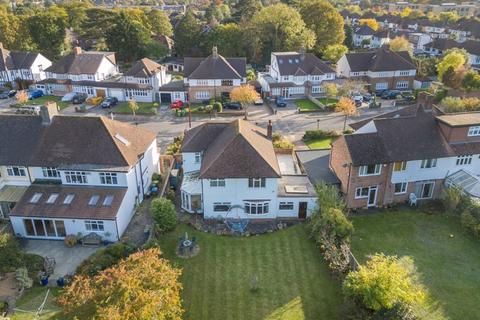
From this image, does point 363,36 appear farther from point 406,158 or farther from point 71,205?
point 71,205

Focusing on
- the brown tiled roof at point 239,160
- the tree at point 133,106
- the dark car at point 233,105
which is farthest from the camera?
the dark car at point 233,105

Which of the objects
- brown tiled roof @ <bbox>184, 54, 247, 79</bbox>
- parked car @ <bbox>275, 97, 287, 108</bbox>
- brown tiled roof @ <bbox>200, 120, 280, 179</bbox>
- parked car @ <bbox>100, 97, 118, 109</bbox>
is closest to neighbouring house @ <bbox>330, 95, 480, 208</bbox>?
brown tiled roof @ <bbox>200, 120, 280, 179</bbox>

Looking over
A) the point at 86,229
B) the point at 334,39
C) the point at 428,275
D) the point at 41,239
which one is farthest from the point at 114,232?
the point at 334,39

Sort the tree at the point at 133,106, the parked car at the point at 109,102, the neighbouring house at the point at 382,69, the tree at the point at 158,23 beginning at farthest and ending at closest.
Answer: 1. the tree at the point at 158,23
2. the neighbouring house at the point at 382,69
3. the parked car at the point at 109,102
4. the tree at the point at 133,106

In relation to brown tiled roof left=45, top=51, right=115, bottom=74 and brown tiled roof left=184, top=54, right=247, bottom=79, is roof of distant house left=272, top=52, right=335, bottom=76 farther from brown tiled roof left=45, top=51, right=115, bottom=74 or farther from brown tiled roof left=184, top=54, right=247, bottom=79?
brown tiled roof left=45, top=51, right=115, bottom=74

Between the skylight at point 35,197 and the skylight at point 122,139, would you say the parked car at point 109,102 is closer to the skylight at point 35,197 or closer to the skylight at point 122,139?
the skylight at point 122,139

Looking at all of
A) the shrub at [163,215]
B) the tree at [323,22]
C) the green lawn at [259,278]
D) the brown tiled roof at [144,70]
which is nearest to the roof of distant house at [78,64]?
the brown tiled roof at [144,70]
